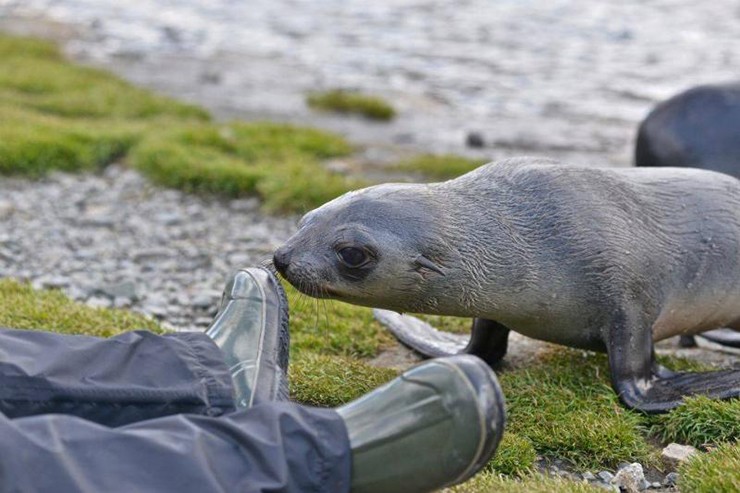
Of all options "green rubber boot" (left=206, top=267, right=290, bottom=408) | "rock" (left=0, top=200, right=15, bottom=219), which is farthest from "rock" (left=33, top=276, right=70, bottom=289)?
"green rubber boot" (left=206, top=267, right=290, bottom=408)

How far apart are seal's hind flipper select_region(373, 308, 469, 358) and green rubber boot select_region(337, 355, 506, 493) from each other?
2.19 m

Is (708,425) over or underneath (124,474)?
underneath

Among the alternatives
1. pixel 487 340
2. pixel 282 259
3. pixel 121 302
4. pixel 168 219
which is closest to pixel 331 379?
pixel 282 259

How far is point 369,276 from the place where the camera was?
4.49 meters

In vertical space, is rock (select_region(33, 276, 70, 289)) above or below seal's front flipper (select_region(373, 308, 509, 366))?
below

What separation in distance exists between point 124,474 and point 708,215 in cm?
332

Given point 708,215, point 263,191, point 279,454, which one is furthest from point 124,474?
point 263,191

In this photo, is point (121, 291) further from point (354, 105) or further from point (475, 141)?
point (354, 105)

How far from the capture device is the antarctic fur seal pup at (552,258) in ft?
14.8

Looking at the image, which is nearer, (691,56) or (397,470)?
(397,470)

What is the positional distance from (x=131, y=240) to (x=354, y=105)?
20.4 feet

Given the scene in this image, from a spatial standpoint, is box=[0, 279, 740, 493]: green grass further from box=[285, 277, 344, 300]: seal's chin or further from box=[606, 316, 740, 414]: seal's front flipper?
box=[285, 277, 344, 300]: seal's chin

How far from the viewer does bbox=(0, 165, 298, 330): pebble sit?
6.49 meters

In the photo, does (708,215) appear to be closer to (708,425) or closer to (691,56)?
(708,425)
